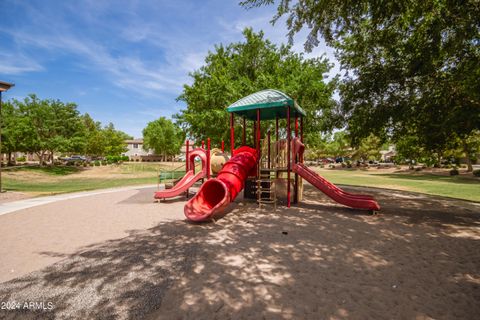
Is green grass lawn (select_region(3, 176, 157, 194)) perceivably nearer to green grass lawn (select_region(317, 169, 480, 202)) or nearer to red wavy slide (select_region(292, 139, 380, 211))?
red wavy slide (select_region(292, 139, 380, 211))

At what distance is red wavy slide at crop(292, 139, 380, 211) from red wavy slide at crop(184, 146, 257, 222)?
2170mm

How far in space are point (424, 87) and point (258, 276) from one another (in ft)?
38.3

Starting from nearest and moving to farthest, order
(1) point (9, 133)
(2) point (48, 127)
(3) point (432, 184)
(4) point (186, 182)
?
(4) point (186, 182), (3) point (432, 184), (1) point (9, 133), (2) point (48, 127)

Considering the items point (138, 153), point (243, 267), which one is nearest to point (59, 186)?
point (243, 267)

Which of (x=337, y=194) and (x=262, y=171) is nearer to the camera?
(x=337, y=194)

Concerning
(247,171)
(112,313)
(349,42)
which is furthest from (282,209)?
(349,42)

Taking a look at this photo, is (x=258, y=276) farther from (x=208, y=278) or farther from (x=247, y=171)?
(x=247, y=171)

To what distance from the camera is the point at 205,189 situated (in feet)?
32.3

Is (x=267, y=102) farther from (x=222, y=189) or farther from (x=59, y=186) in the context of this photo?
(x=59, y=186)

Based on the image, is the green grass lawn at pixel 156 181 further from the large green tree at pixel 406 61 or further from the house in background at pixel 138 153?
the house in background at pixel 138 153

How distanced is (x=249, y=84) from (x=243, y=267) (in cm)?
1476

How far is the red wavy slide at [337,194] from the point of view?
9.44 m

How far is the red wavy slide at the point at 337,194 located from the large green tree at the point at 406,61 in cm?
413

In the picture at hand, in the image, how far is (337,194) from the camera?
1009cm
